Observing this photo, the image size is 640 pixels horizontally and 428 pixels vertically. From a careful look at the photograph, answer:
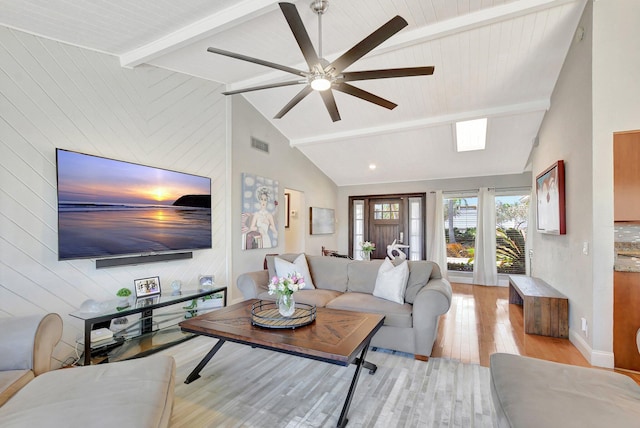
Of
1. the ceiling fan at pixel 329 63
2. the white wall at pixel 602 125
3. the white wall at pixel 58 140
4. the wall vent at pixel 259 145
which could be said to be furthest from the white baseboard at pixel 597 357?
the wall vent at pixel 259 145

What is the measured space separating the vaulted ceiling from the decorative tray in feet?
8.00

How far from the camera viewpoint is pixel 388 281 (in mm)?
3209

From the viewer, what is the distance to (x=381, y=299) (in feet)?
10.6

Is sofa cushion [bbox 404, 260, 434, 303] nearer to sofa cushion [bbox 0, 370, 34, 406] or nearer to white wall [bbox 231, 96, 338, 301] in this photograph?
white wall [bbox 231, 96, 338, 301]

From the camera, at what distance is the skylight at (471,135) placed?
5.05 metres

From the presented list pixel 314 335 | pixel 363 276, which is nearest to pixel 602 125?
pixel 363 276

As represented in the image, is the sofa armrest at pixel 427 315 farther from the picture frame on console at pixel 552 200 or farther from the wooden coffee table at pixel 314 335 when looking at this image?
the picture frame on console at pixel 552 200

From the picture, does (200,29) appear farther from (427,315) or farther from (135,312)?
(427,315)

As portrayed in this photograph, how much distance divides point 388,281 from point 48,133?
3446 millimetres

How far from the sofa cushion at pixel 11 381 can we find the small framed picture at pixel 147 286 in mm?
1481

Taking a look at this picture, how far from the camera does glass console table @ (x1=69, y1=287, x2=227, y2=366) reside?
237 cm

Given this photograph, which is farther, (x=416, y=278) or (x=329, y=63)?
(x=416, y=278)

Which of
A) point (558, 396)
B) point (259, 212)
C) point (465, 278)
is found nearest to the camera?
point (558, 396)

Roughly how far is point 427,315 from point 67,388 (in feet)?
8.39
